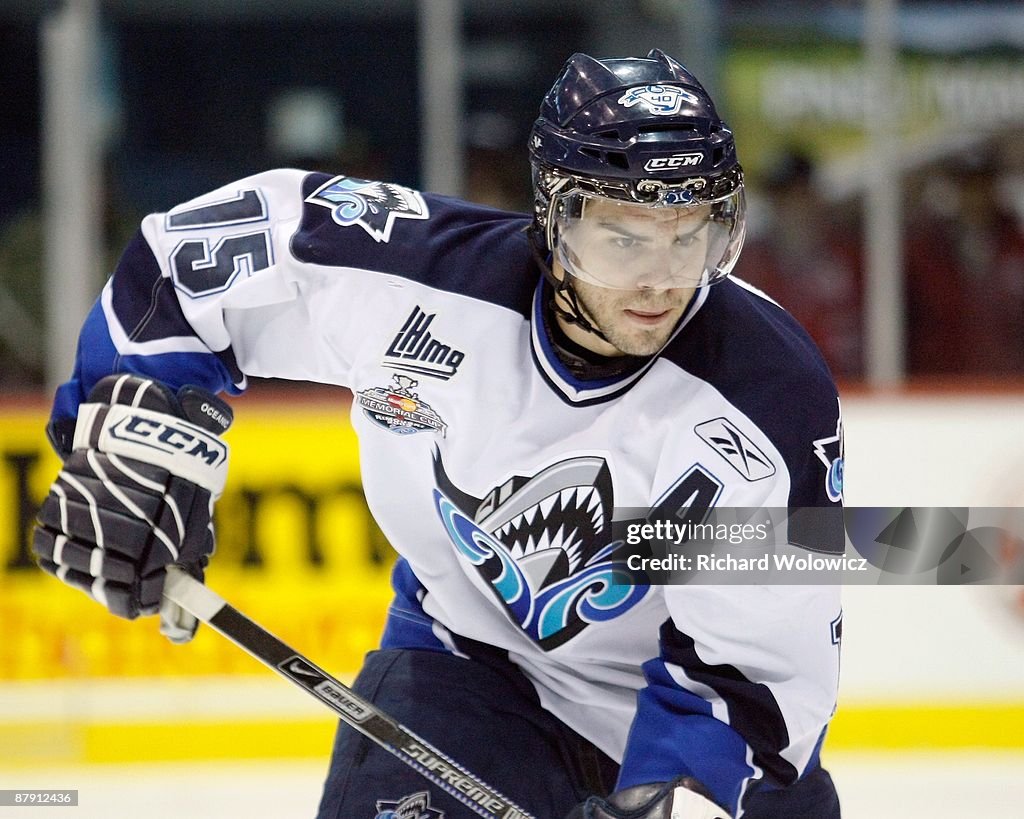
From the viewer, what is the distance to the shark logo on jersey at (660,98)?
189 cm

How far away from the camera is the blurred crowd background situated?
4516 mm

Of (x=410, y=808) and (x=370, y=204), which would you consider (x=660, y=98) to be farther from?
(x=410, y=808)

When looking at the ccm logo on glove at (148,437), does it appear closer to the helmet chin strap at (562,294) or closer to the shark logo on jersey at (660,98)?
the helmet chin strap at (562,294)

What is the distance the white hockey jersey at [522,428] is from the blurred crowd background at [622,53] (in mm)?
2412

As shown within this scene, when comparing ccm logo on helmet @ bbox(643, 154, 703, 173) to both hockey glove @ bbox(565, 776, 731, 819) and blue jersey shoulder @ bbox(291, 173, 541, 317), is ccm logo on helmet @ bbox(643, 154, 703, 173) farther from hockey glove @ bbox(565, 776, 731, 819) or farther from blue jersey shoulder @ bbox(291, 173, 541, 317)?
hockey glove @ bbox(565, 776, 731, 819)

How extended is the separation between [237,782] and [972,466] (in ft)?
6.44

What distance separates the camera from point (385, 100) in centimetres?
455

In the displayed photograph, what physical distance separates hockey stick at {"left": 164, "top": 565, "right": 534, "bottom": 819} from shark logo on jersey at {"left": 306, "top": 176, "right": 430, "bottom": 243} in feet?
1.68

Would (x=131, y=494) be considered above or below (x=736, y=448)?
below

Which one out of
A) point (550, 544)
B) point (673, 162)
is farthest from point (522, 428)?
point (673, 162)

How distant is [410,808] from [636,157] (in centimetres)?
87

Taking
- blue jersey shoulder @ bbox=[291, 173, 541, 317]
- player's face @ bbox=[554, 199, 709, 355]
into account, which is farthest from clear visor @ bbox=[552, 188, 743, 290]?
blue jersey shoulder @ bbox=[291, 173, 541, 317]

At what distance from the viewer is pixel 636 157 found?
1853 millimetres

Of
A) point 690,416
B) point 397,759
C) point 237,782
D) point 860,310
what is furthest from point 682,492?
point 860,310
